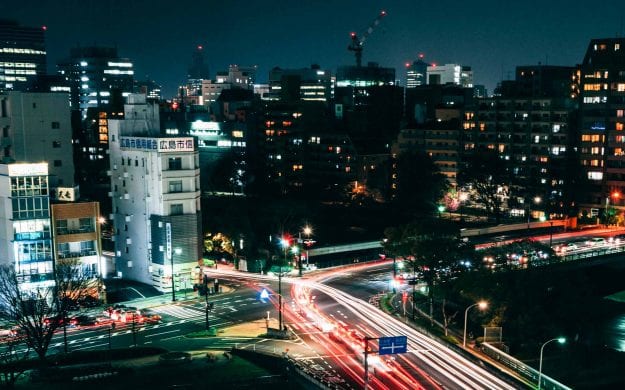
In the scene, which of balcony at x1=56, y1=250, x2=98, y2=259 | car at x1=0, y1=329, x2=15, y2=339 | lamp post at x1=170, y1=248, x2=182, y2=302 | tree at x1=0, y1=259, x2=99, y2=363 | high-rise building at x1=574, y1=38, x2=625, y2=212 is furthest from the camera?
high-rise building at x1=574, y1=38, x2=625, y2=212

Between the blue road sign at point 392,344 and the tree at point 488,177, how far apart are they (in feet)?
225

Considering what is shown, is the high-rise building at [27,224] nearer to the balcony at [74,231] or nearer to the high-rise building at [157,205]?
the balcony at [74,231]

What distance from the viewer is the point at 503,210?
110 metres

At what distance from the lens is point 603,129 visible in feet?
347

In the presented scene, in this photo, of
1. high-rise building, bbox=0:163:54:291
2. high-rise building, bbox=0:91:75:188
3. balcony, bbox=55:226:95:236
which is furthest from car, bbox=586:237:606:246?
high-rise building, bbox=0:163:54:291

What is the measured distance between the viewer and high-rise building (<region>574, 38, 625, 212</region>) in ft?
343

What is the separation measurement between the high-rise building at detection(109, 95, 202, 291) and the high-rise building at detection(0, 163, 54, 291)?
10264 mm

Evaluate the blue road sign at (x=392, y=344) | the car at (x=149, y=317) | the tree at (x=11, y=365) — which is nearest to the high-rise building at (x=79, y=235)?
the car at (x=149, y=317)

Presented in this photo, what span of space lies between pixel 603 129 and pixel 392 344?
79777 mm

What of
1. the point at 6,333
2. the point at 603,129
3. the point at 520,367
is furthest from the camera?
the point at 603,129

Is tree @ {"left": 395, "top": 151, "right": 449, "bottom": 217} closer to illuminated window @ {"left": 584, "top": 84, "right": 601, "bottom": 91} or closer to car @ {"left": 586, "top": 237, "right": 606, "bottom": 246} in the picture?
illuminated window @ {"left": 584, "top": 84, "right": 601, "bottom": 91}

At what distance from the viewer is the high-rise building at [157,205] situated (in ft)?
223

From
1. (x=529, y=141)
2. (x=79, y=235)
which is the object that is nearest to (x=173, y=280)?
(x=79, y=235)

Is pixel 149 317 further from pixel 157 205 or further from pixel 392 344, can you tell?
pixel 392 344
